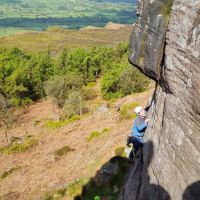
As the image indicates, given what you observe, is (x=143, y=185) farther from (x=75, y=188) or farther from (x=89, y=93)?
(x=89, y=93)

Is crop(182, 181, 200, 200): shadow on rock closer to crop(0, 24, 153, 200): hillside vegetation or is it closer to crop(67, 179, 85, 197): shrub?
crop(0, 24, 153, 200): hillside vegetation

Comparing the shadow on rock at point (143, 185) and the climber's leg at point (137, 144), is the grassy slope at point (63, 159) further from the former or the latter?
the shadow on rock at point (143, 185)

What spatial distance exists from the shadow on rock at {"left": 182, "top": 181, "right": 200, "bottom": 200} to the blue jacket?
21.4 feet

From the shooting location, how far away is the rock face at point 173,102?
12859 millimetres

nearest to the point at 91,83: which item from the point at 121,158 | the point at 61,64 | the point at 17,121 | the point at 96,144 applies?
the point at 61,64

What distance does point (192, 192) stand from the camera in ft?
42.8

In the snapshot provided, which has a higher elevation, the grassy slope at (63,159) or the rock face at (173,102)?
the rock face at (173,102)

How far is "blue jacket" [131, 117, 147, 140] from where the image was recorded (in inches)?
777

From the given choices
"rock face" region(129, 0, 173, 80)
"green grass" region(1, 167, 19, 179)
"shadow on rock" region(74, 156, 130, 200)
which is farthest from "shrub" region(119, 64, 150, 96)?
"rock face" region(129, 0, 173, 80)

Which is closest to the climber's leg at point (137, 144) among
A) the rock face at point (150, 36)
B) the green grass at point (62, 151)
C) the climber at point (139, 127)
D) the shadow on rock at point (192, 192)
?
the climber at point (139, 127)

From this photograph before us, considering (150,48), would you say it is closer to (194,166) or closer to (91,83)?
(194,166)

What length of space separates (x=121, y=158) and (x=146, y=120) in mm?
12715

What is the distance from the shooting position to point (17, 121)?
92188 millimetres

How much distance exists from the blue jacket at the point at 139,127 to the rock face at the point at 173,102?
1.76 metres
